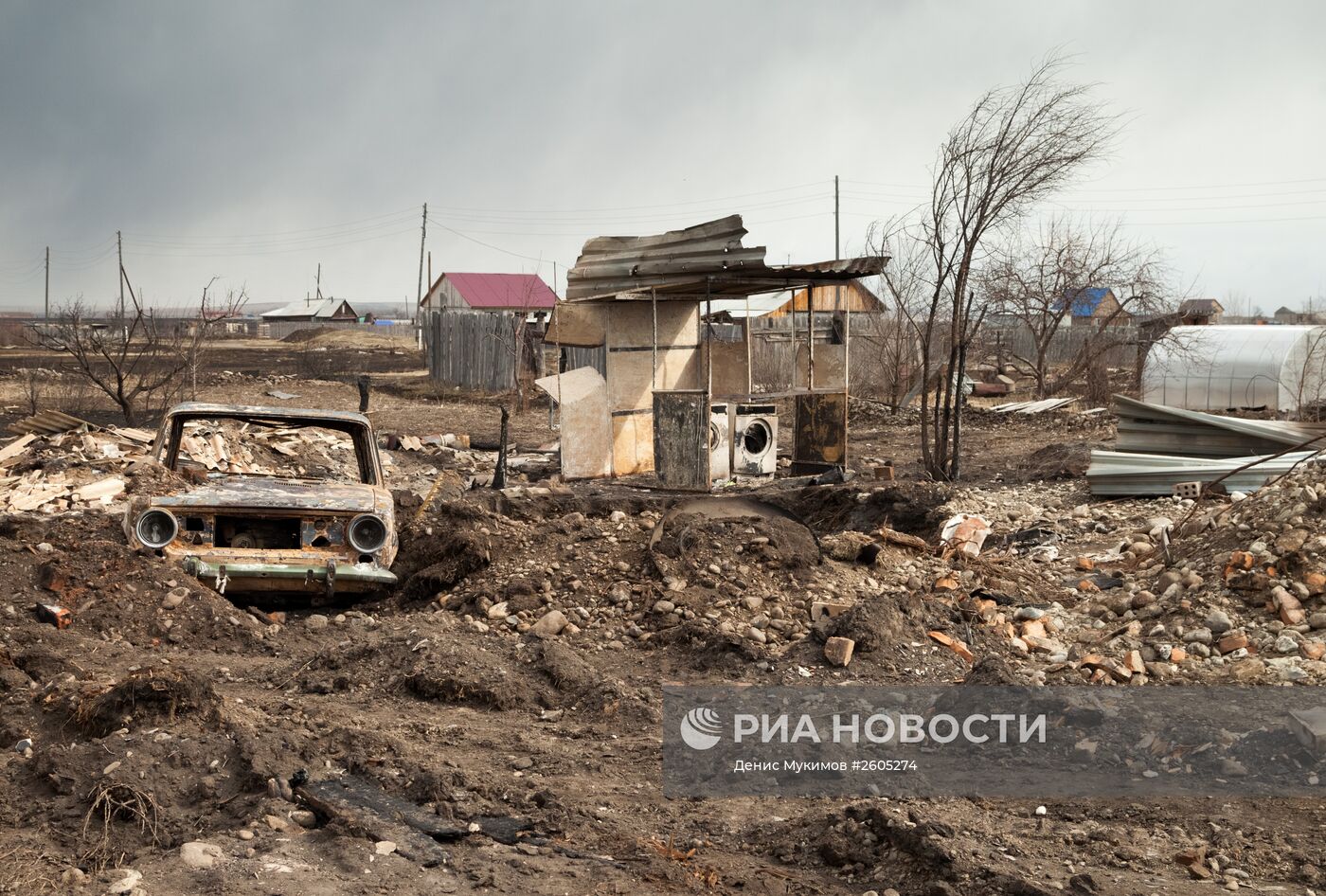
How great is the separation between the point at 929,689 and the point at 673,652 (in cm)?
166

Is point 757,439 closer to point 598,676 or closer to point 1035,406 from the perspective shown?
point 598,676

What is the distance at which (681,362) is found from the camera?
16.4m

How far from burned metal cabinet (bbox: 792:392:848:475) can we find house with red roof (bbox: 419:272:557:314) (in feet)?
160

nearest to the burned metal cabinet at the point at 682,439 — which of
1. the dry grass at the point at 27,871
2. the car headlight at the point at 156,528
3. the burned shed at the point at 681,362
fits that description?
the burned shed at the point at 681,362

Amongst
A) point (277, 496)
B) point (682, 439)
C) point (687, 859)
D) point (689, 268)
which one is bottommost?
point (687, 859)

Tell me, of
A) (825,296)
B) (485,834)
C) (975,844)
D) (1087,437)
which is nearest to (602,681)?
(485,834)

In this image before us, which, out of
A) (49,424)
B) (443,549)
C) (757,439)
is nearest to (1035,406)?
(757,439)

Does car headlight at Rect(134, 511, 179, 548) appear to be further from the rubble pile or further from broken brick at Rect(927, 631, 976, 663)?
broken brick at Rect(927, 631, 976, 663)

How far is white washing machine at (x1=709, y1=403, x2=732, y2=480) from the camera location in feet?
49.5

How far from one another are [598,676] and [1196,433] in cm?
994

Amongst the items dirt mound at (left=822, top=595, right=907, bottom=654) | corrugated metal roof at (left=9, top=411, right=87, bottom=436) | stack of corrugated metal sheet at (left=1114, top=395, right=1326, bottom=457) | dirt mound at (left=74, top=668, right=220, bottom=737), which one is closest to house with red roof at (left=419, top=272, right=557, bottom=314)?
corrugated metal roof at (left=9, top=411, right=87, bottom=436)

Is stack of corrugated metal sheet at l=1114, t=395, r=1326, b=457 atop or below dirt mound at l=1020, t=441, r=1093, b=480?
atop

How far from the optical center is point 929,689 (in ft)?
20.9

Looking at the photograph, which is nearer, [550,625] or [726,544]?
[550,625]
